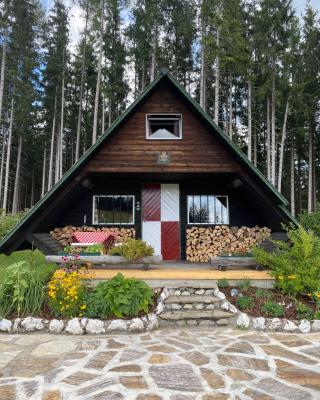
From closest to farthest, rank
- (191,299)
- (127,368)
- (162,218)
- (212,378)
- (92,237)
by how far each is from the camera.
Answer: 1. (212,378)
2. (127,368)
3. (191,299)
4. (92,237)
5. (162,218)

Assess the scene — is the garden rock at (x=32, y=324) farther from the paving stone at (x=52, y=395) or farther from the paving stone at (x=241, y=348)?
the paving stone at (x=241, y=348)

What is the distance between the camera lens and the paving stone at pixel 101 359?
11.3 ft

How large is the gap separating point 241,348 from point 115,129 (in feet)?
Result: 19.5

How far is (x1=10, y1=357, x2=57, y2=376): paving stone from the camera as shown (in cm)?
326

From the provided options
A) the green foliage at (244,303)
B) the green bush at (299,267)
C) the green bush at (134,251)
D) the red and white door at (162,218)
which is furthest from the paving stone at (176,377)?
the red and white door at (162,218)

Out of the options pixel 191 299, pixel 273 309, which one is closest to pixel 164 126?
pixel 191 299

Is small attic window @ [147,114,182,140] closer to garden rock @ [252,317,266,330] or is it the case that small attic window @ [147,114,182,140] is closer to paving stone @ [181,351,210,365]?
garden rock @ [252,317,266,330]

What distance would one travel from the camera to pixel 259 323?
4.83 meters

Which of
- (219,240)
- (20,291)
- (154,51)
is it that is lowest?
(20,291)

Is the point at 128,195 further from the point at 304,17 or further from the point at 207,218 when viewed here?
the point at 304,17

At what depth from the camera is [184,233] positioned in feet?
30.4

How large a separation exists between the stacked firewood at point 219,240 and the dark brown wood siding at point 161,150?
7.19 ft

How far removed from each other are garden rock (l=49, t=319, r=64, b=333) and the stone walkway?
0.12m

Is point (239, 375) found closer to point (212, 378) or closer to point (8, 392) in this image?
point (212, 378)
